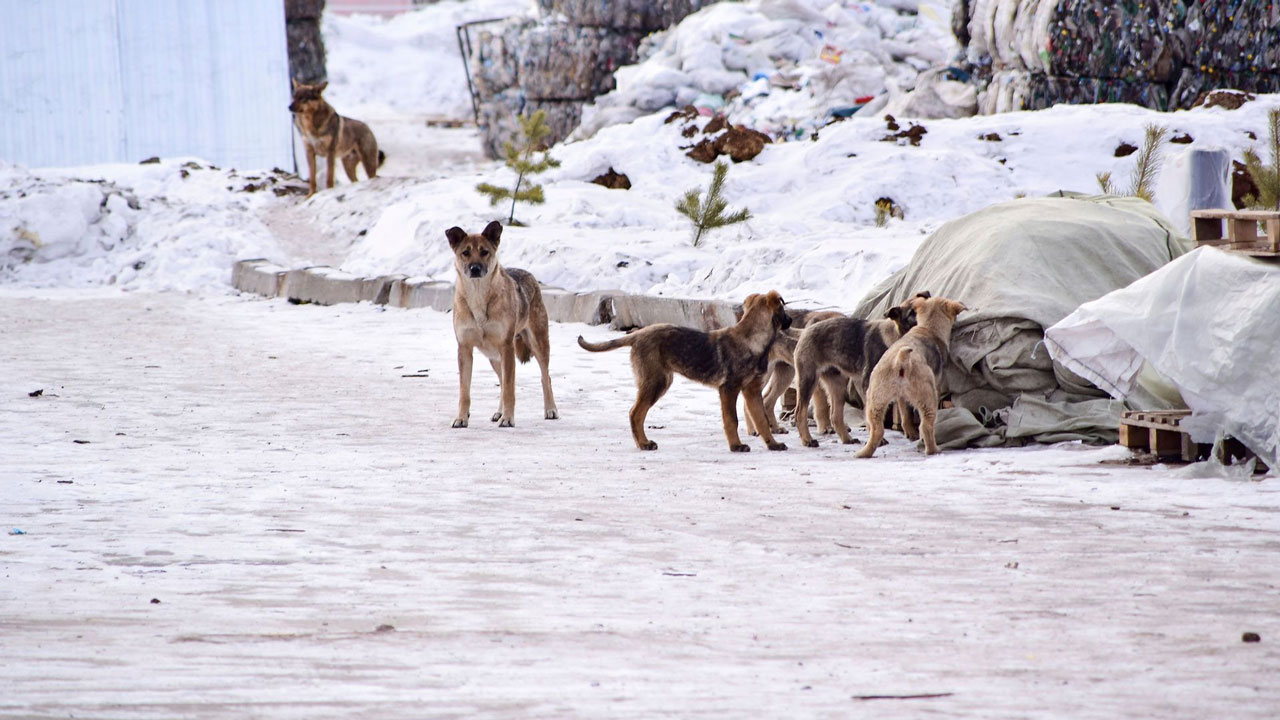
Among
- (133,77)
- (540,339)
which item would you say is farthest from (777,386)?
(133,77)

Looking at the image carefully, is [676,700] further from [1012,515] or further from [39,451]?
[39,451]

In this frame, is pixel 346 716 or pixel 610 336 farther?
pixel 610 336

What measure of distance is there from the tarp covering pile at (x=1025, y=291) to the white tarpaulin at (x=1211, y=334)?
703mm

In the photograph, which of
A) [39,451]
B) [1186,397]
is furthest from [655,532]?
[39,451]

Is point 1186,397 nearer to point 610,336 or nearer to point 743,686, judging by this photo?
point 743,686

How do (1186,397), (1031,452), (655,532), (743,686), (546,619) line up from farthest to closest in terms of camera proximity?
(1031,452), (1186,397), (655,532), (546,619), (743,686)

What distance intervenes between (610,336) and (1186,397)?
643cm

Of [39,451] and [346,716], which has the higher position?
[346,716]

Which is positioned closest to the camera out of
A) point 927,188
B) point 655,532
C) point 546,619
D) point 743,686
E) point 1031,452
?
point 743,686

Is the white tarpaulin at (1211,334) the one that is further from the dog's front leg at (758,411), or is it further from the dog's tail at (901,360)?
the dog's front leg at (758,411)

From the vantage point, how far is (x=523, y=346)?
9797mm

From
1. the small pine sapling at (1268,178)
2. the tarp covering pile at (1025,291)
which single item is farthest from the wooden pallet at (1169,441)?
the small pine sapling at (1268,178)

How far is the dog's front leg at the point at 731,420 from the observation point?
7.86 metres

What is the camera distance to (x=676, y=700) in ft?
12.0
